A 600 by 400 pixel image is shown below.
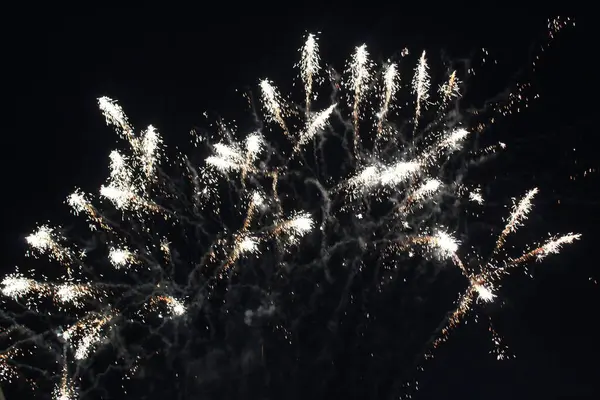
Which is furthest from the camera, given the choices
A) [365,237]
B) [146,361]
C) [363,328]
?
[146,361]

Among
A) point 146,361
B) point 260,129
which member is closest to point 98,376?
point 146,361

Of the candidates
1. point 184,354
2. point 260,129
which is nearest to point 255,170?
point 260,129

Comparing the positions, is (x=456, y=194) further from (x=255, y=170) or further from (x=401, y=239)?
(x=255, y=170)

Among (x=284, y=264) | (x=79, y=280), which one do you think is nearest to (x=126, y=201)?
(x=79, y=280)

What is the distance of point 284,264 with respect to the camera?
9.67 metres

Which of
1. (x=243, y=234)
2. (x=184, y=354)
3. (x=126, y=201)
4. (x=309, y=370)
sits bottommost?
(x=309, y=370)

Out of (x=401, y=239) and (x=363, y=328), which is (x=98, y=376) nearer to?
(x=363, y=328)

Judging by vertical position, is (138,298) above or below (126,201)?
below

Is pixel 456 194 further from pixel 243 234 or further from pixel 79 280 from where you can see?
pixel 79 280

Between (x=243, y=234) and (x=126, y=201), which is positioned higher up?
(x=126, y=201)

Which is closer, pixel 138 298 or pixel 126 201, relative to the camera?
pixel 126 201

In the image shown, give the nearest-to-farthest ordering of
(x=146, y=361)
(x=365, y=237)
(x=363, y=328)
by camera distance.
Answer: (x=365, y=237)
(x=363, y=328)
(x=146, y=361)

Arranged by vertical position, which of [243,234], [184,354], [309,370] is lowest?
[309,370]

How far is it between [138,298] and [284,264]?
2.80m
